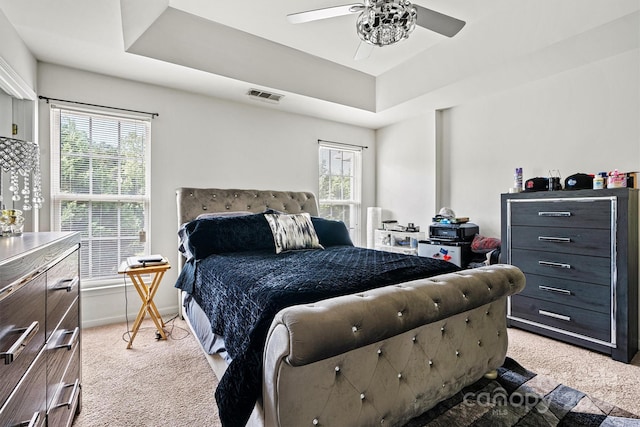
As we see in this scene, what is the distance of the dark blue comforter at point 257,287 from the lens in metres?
1.18

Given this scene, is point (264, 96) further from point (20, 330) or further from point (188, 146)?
point (20, 330)

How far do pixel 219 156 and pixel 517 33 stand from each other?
122 inches

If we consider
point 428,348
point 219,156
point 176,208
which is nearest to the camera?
point 428,348

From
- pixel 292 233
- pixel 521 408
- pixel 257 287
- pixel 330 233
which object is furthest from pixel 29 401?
pixel 330 233

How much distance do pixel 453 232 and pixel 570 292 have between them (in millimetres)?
1167

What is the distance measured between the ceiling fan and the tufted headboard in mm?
1915

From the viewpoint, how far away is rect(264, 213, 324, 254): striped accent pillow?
269 centimetres

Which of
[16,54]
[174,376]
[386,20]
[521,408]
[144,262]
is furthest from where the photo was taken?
[144,262]

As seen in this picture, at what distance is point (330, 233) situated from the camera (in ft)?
10.2

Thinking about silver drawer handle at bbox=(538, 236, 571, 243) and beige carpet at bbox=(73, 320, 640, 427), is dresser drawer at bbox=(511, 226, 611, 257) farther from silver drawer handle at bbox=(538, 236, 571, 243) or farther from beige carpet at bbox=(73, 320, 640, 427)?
beige carpet at bbox=(73, 320, 640, 427)

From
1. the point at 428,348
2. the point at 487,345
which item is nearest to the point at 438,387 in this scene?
the point at 428,348

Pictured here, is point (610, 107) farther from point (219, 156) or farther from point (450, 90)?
point (219, 156)

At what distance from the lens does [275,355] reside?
1084 mm

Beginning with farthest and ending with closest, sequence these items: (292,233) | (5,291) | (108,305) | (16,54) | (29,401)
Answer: (108,305) → (292,233) → (16,54) → (29,401) → (5,291)
